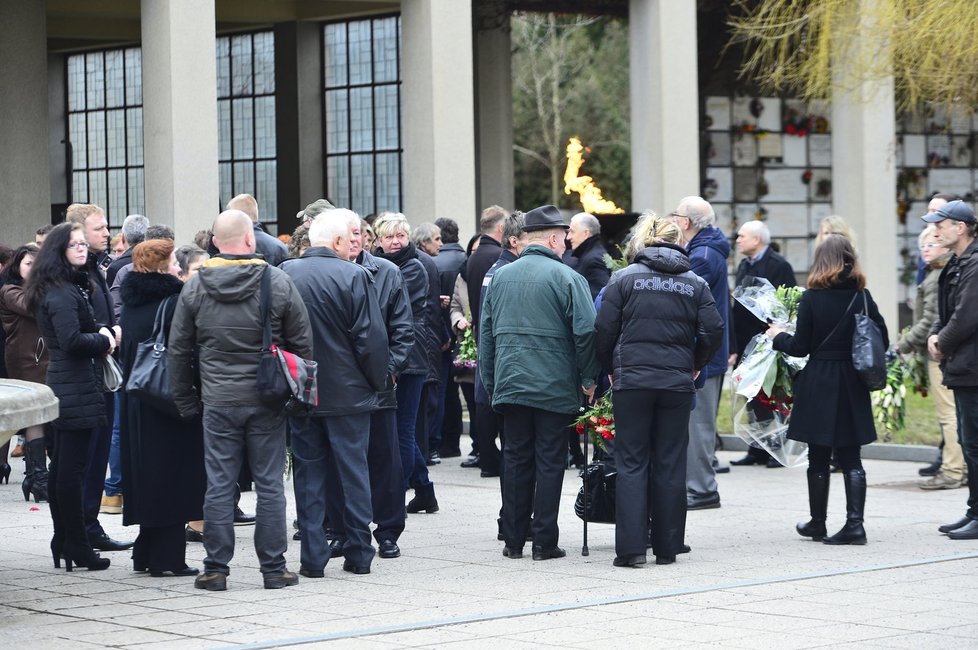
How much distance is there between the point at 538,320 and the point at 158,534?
98.1 inches

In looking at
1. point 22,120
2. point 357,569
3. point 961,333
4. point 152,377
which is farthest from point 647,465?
point 22,120

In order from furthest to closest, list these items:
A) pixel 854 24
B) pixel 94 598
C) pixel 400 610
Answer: pixel 854 24 → pixel 94 598 → pixel 400 610

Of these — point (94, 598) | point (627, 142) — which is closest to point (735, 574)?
point (94, 598)

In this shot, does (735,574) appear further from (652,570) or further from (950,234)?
(950,234)

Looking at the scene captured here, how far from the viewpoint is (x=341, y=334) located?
8492mm

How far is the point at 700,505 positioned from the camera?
36.7 ft

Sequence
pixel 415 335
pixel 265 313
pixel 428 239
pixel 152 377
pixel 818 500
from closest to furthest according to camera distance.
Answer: pixel 265 313 < pixel 152 377 < pixel 818 500 < pixel 415 335 < pixel 428 239

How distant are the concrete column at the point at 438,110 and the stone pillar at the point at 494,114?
5.54 meters

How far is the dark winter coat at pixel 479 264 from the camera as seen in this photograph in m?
12.8

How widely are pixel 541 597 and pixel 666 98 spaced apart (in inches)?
563

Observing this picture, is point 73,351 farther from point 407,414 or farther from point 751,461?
point 751,461

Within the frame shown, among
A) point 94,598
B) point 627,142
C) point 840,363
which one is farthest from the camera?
point 627,142

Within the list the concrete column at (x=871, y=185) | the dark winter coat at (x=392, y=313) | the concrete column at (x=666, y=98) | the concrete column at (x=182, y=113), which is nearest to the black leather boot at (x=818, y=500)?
the dark winter coat at (x=392, y=313)

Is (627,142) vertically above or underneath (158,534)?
above
